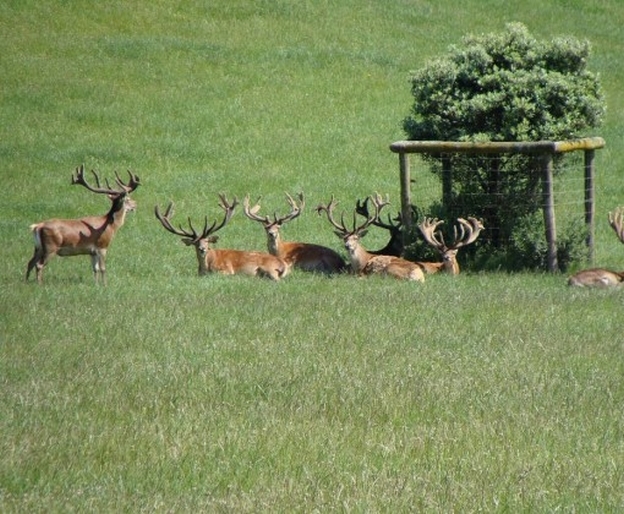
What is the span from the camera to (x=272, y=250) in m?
19.5

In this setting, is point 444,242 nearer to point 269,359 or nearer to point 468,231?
point 468,231

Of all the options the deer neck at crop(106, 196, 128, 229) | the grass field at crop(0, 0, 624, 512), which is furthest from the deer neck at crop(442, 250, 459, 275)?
the deer neck at crop(106, 196, 128, 229)

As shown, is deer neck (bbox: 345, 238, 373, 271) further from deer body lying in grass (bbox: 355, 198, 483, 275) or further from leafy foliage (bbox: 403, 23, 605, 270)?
leafy foliage (bbox: 403, 23, 605, 270)

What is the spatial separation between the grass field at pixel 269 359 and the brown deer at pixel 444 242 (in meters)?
0.56

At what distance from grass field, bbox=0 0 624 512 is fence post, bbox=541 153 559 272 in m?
0.77

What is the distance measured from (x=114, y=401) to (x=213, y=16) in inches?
1194

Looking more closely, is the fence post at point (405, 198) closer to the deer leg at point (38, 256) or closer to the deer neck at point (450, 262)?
the deer neck at point (450, 262)

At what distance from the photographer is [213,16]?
38.9 metres

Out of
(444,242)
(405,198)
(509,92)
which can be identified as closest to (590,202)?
(509,92)

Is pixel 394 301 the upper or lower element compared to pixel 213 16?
lower

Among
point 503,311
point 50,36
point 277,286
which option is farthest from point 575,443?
point 50,36

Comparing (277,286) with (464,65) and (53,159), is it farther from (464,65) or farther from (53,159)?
(53,159)

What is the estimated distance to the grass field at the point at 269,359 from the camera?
770 cm

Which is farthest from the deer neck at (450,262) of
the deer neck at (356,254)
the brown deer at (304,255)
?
the brown deer at (304,255)
